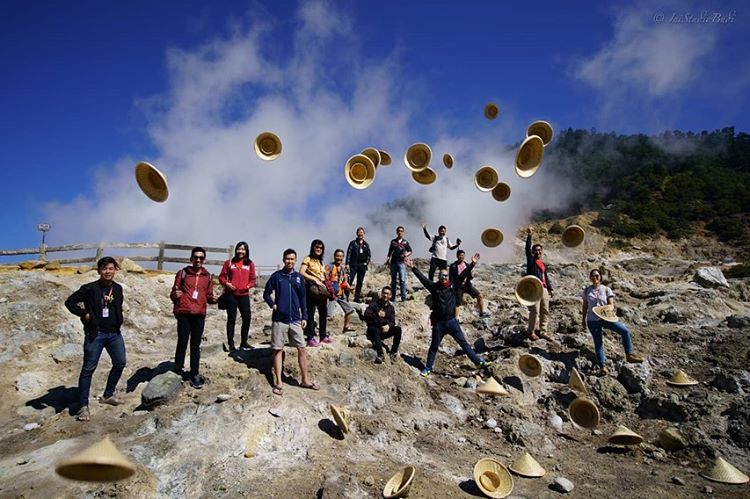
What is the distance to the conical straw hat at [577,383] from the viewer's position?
23.9 ft

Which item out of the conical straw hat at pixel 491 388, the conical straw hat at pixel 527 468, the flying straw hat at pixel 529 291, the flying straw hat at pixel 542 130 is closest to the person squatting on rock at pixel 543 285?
the flying straw hat at pixel 529 291

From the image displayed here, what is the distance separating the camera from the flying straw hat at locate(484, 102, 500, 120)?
1080 cm

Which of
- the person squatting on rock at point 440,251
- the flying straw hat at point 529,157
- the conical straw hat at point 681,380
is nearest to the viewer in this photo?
the conical straw hat at point 681,380

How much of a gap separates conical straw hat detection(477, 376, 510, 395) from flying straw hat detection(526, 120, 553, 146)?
19.2 feet

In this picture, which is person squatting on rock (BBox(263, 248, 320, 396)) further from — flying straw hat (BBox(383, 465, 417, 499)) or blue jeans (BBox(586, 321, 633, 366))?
blue jeans (BBox(586, 321, 633, 366))

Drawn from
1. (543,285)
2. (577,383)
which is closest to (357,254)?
(543,285)

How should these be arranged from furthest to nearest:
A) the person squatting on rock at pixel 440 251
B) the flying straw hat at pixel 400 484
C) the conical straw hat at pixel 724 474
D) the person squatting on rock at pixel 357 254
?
Result: 1. the person squatting on rock at pixel 440 251
2. the person squatting on rock at pixel 357 254
3. the conical straw hat at pixel 724 474
4. the flying straw hat at pixel 400 484

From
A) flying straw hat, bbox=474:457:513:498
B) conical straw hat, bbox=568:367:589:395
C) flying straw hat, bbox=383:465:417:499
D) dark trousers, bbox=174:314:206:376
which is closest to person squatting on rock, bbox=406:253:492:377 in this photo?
conical straw hat, bbox=568:367:589:395

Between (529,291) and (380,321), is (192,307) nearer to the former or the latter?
(380,321)

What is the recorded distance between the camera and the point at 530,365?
304 inches

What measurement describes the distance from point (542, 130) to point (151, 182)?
846 centimetres

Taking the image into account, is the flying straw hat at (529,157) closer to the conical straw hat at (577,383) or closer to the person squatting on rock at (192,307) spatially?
the conical straw hat at (577,383)

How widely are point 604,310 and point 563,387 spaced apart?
1.55 metres

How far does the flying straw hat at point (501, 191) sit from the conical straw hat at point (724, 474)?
6.22 m
